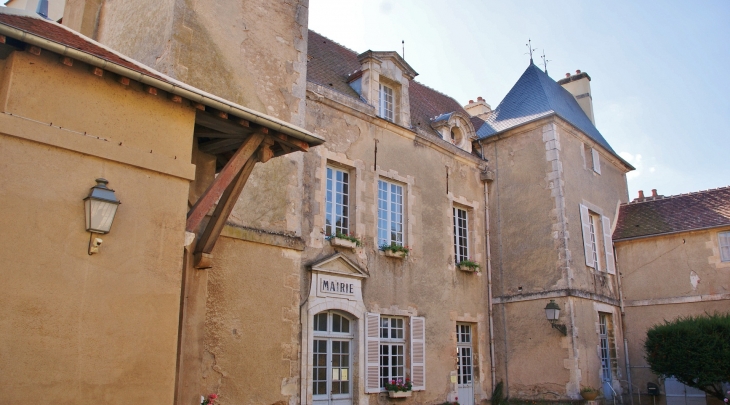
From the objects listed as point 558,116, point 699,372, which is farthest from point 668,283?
point 558,116

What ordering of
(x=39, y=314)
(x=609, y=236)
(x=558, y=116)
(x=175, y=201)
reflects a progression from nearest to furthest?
(x=39, y=314), (x=175, y=201), (x=558, y=116), (x=609, y=236)

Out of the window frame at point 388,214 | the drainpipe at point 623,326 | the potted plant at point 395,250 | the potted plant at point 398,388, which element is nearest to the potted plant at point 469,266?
the window frame at point 388,214

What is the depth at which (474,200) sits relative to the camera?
41.7ft

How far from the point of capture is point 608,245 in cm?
1342

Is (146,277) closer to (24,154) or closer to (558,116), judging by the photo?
(24,154)

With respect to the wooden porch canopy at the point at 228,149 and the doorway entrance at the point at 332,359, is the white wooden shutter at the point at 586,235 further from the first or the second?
the wooden porch canopy at the point at 228,149

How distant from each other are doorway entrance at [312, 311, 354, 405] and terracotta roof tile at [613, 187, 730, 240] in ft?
24.8

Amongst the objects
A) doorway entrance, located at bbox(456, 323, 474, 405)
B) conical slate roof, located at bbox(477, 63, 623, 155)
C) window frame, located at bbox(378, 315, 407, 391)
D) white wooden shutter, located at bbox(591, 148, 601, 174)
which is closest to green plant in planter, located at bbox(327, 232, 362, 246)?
window frame, located at bbox(378, 315, 407, 391)

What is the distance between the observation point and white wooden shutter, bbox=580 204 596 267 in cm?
1238

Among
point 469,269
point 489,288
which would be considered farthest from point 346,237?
point 489,288

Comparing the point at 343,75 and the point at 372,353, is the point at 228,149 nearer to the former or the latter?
the point at 372,353

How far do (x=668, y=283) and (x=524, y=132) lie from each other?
4357 mm

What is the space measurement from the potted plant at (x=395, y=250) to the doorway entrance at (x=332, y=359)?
4.45ft

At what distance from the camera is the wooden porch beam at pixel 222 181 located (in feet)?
16.7
